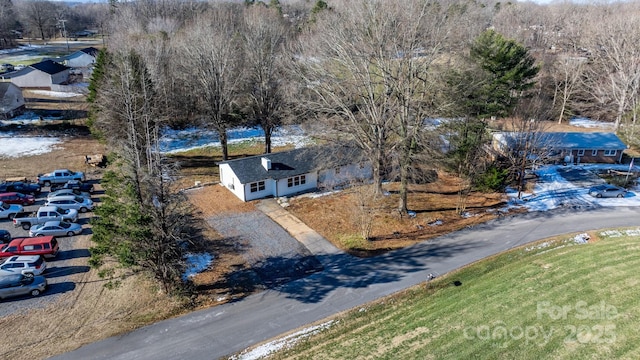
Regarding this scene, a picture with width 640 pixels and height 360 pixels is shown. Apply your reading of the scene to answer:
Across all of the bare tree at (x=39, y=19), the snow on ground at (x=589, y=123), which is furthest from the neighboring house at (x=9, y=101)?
the bare tree at (x=39, y=19)

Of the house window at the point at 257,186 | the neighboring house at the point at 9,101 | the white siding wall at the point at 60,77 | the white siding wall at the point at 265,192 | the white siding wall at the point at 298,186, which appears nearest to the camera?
the white siding wall at the point at 265,192

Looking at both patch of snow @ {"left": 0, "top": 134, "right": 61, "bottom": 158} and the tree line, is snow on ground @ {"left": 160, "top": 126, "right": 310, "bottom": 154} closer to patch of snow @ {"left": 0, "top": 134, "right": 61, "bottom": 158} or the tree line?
the tree line

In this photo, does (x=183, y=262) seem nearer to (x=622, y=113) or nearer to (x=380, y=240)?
(x=380, y=240)

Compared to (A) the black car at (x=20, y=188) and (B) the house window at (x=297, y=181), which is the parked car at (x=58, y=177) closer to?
(A) the black car at (x=20, y=188)

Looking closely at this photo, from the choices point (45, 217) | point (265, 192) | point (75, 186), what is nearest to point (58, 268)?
point (45, 217)

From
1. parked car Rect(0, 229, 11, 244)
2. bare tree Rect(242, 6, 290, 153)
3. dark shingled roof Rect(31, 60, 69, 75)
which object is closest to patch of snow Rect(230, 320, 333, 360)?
parked car Rect(0, 229, 11, 244)

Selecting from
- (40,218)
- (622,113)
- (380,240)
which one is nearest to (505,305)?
(380,240)

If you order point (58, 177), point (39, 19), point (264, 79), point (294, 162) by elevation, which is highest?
point (39, 19)

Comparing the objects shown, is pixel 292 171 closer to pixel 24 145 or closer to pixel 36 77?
pixel 24 145
